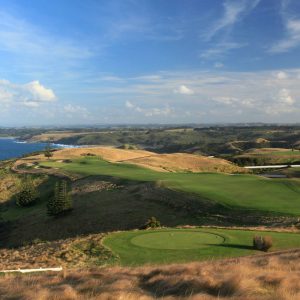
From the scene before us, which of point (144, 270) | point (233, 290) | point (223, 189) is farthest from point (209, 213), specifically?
point (233, 290)

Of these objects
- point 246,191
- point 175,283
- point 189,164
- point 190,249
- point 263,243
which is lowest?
point 189,164

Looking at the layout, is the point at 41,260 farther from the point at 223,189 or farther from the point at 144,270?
the point at 223,189

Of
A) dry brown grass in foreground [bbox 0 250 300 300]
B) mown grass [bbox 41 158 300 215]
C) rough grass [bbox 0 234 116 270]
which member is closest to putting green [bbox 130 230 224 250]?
rough grass [bbox 0 234 116 270]

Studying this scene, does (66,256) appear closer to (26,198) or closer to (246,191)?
(246,191)

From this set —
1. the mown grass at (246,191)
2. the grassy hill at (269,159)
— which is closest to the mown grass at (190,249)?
the mown grass at (246,191)

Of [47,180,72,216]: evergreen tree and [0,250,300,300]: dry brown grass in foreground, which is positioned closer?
[0,250,300,300]: dry brown grass in foreground

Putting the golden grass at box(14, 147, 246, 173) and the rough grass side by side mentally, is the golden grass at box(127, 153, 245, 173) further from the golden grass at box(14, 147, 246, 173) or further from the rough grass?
the rough grass

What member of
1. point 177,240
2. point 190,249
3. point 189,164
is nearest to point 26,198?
point 177,240
